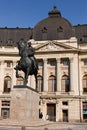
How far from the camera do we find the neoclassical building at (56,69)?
5169 cm

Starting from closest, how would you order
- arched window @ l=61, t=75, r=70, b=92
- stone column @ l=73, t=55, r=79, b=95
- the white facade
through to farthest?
the white facade → stone column @ l=73, t=55, r=79, b=95 → arched window @ l=61, t=75, r=70, b=92

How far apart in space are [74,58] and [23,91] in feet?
107

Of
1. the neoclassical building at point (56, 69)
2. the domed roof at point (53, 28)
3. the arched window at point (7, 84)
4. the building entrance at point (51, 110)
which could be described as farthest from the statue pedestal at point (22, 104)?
the domed roof at point (53, 28)

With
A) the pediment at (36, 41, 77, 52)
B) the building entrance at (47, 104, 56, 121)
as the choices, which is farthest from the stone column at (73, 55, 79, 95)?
the building entrance at (47, 104, 56, 121)

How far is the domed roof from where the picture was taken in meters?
56.4

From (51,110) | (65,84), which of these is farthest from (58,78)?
(51,110)

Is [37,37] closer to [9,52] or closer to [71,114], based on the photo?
[9,52]

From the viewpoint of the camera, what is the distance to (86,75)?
5403cm

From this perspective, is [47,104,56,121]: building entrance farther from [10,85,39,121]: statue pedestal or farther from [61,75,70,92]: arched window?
[10,85,39,121]: statue pedestal

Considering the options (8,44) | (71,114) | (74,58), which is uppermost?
(8,44)

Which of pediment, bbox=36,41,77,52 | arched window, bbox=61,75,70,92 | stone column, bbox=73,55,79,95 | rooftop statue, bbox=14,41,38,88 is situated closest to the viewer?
rooftop statue, bbox=14,41,38,88

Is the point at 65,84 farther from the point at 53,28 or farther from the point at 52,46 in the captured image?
the point at 53,28

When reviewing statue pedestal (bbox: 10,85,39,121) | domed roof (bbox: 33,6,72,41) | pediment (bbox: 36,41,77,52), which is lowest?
statue pedestal (bbox: 10,85,39,121)

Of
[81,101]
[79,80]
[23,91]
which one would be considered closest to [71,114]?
[81,101]
